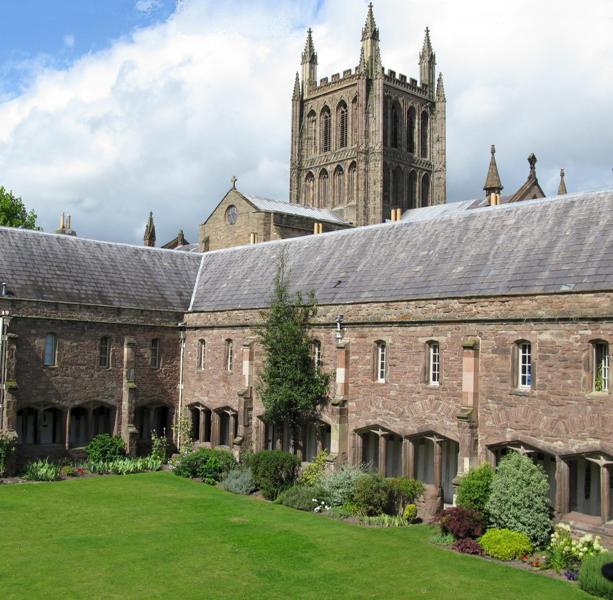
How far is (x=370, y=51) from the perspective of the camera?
74.6 m

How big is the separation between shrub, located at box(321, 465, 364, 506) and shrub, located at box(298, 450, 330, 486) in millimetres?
1626

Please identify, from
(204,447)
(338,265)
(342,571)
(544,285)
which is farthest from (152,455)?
(544,285)

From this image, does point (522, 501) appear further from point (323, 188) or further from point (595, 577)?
point (323, 188)

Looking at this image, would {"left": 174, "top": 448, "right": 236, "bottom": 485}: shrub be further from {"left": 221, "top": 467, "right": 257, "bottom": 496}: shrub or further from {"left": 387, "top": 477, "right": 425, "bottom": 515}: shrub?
{"left": 387, "top": 477, "right": 425, "bottom": 515}: shrub

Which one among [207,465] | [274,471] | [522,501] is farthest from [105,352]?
[522,501]

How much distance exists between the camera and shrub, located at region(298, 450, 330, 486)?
2770cm

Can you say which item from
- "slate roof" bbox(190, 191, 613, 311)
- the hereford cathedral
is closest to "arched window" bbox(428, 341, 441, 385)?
the hereford cathedral

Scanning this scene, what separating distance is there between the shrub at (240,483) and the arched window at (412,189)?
51.3 m

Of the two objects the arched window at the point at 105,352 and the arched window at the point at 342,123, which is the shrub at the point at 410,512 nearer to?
the arched window at the point at 105,352

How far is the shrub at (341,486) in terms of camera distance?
25.3 meters

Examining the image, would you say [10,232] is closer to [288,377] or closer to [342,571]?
[288,377]

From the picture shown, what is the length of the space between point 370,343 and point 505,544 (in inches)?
373

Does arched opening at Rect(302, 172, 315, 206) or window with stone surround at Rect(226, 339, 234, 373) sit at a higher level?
arched opening at Rect(302, 172, 315, 206)

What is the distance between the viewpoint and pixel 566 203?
26.2m
